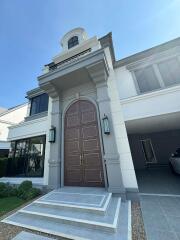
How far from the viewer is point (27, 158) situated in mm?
8016

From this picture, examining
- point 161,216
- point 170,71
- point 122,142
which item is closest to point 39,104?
point 122,142

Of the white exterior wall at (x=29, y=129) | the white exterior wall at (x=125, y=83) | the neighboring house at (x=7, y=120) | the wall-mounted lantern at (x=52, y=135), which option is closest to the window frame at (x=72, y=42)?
the white exterior wall at (x=125, y=83)

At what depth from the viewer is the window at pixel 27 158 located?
24.5 feet

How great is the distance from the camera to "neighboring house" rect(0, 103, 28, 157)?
1509cm

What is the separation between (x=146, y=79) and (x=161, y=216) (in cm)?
592

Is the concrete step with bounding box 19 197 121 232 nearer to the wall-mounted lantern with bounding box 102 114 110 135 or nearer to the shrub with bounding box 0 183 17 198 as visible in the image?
the wall-mounted lantern with bounding box 102 114 110 135

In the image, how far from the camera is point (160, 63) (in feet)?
20.9

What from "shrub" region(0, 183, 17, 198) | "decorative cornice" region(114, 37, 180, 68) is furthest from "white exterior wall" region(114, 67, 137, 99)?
"shrub" region(0, 183, 17, 198)

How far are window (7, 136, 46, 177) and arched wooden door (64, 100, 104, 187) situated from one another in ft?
7.86

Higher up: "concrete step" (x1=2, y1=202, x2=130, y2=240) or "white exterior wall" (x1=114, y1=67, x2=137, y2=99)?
"white exterior wall" (x1=114, y1=67, x2=137, y2=99)

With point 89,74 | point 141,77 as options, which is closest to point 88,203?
point 89,74

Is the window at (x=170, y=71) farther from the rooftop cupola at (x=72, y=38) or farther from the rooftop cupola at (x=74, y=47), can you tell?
the rooftop cupola at (x=72, y=38)

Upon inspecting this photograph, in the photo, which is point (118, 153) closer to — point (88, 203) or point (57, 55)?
point (88, 203)

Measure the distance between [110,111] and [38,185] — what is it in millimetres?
5488
